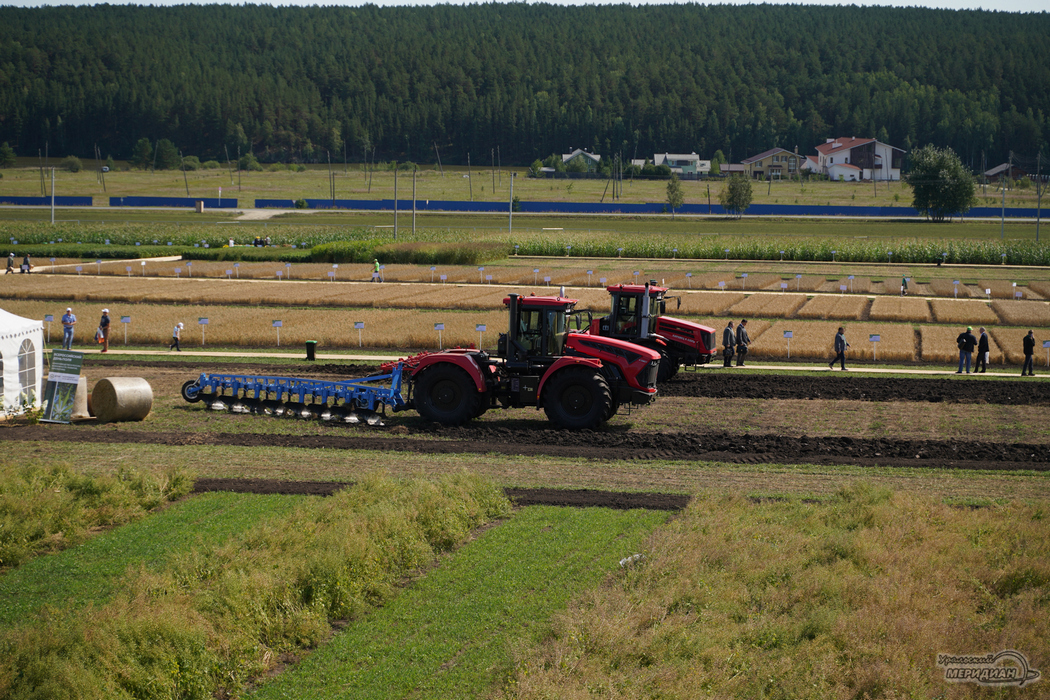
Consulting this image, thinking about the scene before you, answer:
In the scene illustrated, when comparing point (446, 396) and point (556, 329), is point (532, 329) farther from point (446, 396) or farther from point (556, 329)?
point (446, 396)

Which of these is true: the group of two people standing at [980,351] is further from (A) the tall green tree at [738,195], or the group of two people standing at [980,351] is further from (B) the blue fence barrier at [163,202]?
(B) the blue fence barrier at [163,202]

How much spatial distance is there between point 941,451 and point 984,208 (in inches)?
4583

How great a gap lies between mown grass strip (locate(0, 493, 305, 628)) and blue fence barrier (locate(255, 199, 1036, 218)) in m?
104

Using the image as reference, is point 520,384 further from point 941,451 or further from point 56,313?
point 56,313

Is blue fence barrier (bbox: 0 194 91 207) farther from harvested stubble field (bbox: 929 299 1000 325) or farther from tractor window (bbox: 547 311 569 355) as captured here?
tractor window (bbox: 547 311 569 355)

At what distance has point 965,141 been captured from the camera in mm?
199875

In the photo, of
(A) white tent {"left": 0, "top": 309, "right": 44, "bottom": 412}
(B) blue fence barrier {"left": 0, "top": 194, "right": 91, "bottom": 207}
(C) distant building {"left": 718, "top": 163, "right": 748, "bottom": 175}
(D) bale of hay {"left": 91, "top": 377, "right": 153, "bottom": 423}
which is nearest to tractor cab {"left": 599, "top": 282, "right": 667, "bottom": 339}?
(D) bale of hay {"left": 91, "top": 377, "right": 153, "bottom": 423}

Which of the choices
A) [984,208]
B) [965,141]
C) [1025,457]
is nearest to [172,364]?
[1025,457]

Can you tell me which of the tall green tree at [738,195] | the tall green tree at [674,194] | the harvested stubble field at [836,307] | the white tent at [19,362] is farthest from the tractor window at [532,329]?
the tall green tree at [674,194]

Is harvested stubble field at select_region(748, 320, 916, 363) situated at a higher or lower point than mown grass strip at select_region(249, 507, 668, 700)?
higher

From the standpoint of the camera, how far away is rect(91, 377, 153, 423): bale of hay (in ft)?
75.8

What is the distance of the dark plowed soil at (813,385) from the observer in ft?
88.6

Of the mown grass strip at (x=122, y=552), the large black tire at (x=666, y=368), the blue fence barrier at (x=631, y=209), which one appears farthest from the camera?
the blue fence barrier at (x=631, y=209)

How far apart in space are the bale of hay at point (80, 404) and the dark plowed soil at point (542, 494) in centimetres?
734
